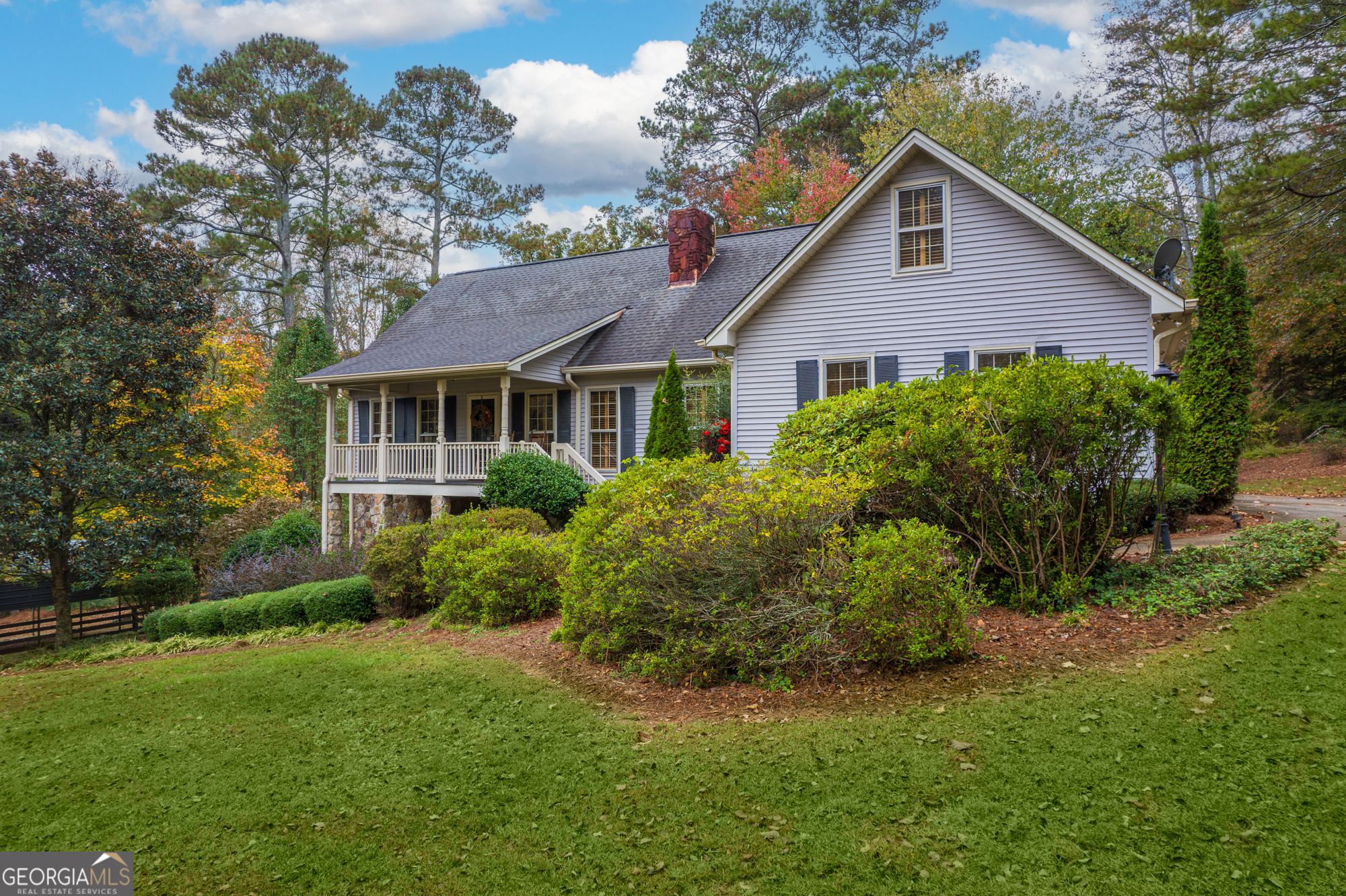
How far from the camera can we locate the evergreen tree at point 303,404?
80.6ft

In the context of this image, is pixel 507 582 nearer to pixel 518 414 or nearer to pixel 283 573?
pixel 283 573

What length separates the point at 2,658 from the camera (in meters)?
12.9

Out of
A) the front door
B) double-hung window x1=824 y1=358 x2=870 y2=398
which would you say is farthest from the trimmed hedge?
double-hung window x1=824 y1=358 x2=870 y2=398

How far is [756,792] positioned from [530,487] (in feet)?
33.8

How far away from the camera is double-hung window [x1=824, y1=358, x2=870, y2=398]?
12.4 m

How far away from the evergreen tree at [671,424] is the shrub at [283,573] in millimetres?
6171

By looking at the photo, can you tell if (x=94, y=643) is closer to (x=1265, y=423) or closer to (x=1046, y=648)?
(x=1046, y=648)

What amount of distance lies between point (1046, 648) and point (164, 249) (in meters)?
15.4

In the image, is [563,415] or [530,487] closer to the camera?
[530,487]

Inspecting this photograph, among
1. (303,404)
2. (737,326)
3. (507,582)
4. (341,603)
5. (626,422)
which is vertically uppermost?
(737,326)

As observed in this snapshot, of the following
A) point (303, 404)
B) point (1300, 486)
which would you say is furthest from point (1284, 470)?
point (303, 404)

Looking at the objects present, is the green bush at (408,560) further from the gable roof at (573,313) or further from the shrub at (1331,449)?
the shrub at (1331,449)

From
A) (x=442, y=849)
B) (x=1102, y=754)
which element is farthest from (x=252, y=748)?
(x=1102, y=754)

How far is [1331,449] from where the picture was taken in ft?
62.5
